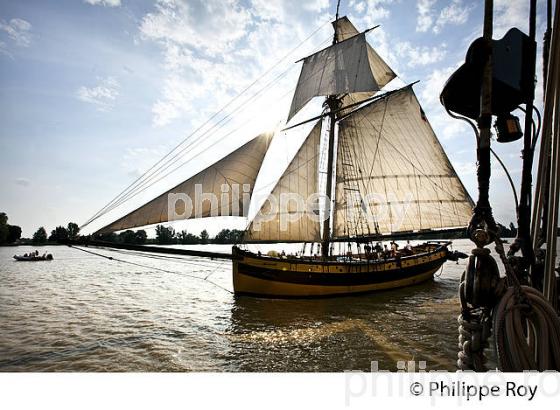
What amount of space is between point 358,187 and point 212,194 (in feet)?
34.2

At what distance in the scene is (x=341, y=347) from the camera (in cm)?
625

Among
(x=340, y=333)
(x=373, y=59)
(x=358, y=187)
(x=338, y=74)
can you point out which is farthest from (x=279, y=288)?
(x=373, y=59)

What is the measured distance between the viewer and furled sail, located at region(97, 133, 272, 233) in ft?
25.2

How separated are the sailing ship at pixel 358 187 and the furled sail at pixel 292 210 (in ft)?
0.14

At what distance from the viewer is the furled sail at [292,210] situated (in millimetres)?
12211

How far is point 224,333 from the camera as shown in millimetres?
7598

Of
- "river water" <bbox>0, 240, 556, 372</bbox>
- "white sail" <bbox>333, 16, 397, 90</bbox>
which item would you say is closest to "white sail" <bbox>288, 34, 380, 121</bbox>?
"white sail" <bbox>333, 16, 397, 90</bbox>

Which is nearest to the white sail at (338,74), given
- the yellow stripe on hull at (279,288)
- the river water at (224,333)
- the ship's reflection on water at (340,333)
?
the yellow stripe on hull at (279,288)

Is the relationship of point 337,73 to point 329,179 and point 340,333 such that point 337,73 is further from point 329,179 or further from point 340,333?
point 340,333

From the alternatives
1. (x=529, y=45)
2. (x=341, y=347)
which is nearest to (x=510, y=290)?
(x=529, y=45)

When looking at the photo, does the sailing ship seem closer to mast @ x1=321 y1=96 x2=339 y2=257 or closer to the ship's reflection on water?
mast @ x1=321 y1=96 x2=339 y2=257

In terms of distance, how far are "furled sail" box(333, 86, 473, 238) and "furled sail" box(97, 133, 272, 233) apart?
7395 mm

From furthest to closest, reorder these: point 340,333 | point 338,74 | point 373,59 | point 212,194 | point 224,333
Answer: point 373,59 < point 338,74 < point 212,194 < point 224,333 < point 340,333
